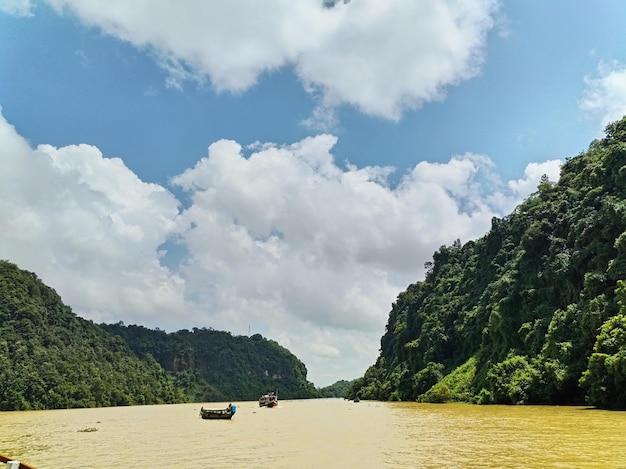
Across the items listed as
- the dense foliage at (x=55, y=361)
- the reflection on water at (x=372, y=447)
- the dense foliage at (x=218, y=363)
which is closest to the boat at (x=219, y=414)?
the reflection on water at (x=372, y=447)

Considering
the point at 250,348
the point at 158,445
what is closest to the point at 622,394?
the point at 158,445

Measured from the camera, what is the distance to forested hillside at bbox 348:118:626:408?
124 feet

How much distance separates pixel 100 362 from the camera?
108 meters

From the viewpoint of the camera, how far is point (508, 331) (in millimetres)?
55000

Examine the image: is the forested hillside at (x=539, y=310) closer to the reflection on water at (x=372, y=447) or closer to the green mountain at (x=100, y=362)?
the reflection on water at (x=372, y=447)

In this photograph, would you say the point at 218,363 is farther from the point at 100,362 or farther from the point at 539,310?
the point at 539,310

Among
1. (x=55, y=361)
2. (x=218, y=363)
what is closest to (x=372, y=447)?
(x=55, y=361)

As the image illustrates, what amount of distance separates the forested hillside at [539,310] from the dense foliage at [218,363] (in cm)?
7893

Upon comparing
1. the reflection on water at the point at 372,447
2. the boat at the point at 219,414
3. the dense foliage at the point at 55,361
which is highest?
the dense foliage at the point at 55,361

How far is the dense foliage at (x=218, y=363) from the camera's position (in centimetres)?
15850

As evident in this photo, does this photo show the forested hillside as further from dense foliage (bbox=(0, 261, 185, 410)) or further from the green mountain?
Answer: the green mountain

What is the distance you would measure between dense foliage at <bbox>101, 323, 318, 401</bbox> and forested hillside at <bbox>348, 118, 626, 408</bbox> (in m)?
78.9

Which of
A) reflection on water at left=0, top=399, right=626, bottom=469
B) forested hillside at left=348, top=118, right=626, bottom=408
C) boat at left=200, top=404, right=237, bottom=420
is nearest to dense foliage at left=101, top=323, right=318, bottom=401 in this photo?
forested hillside at left=348, top=118, right=626, bottom=408

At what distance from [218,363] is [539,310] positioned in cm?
14069
